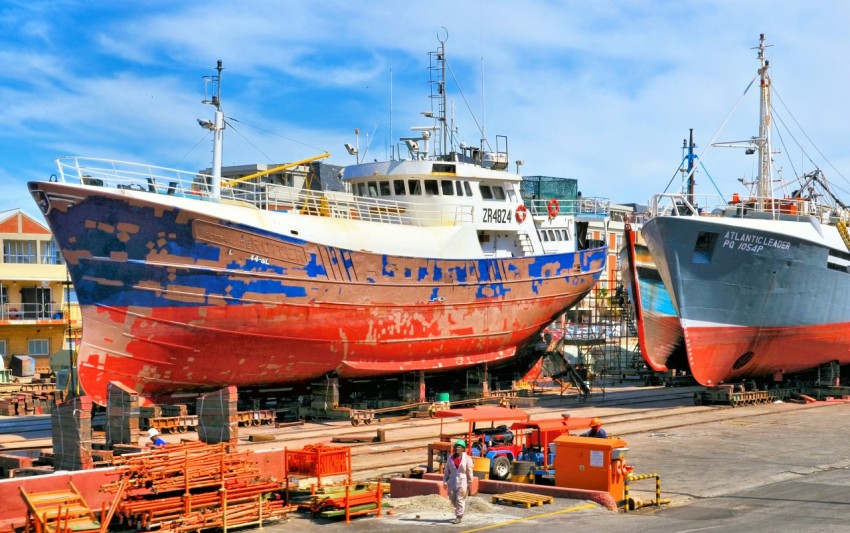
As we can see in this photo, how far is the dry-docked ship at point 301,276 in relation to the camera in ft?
69.1

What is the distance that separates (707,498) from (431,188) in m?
16.0

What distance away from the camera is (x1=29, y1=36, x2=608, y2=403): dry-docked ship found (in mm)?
21047

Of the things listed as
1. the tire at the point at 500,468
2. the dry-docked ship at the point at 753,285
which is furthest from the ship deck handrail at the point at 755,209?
the tire at the point at 500,468

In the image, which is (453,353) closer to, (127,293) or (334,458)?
(127,293)

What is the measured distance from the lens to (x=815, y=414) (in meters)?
27.2

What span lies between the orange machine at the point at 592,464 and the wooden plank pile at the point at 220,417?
222 inches

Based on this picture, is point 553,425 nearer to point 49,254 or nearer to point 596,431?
point 596,431

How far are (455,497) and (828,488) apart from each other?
6.57 m

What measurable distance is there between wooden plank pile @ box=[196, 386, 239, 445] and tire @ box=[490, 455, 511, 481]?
4486 millimetres

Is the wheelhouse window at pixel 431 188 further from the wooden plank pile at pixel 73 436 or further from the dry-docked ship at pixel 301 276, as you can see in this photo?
the wooden plank pile at pixel 73 436

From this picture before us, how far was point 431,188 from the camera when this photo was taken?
1141 inches

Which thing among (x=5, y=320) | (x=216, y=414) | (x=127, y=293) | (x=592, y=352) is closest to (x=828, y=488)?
(x=216, y=414)

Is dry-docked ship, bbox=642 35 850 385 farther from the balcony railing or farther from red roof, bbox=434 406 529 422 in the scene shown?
the balcony railing

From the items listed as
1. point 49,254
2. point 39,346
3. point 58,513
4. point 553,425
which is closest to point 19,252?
point 49,254
